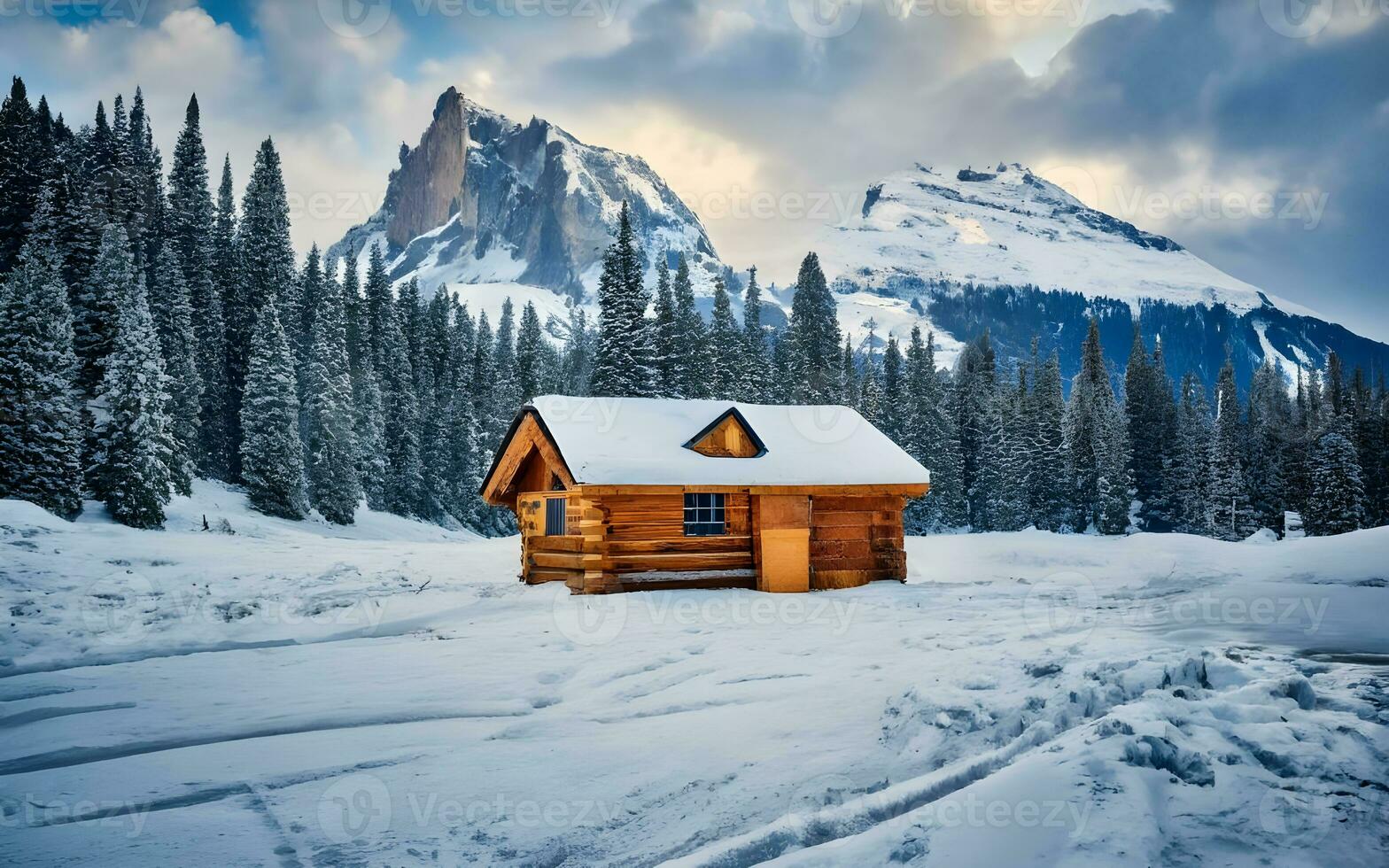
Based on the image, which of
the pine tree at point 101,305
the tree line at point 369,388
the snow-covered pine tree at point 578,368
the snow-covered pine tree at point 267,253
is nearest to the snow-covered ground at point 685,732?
the tree line at point 369,388

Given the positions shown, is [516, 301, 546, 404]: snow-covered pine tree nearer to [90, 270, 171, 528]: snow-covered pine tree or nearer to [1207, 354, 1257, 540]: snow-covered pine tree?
[90, 270, 171, 528]: snow-covered pine tree

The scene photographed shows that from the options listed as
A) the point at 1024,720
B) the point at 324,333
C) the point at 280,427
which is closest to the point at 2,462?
the point at 280,427

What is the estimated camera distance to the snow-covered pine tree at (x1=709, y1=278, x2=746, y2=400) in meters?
54.3

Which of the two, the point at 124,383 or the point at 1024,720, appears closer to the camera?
the point at 1024,720

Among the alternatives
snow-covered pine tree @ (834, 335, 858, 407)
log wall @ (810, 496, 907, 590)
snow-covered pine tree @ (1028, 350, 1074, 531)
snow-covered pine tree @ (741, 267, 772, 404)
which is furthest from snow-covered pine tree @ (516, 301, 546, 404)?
log wall @ (810, 496, 907, 590)

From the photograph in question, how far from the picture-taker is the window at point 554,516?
16562 millimetres

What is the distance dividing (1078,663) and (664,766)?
4.05 m

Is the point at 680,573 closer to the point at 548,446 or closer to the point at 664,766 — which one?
the point at 548,446

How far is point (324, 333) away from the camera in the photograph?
4228 centimetres

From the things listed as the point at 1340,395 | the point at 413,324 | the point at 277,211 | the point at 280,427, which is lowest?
the point at 280,427

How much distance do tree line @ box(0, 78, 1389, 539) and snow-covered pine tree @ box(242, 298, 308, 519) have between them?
135mm

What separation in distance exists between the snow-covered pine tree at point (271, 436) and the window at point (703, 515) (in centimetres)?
2901

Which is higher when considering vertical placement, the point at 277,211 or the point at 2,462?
the point at 277,211

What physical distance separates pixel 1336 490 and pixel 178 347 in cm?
6747
